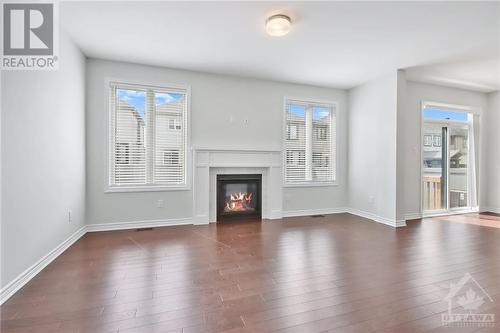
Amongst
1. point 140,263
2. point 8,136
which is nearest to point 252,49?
point 8,136

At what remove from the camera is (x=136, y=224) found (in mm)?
4121

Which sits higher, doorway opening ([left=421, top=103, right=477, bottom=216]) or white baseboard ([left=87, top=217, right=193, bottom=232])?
doorway opening ([left=421, top=103, right=477, bottom=216])

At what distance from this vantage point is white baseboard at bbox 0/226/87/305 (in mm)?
1967

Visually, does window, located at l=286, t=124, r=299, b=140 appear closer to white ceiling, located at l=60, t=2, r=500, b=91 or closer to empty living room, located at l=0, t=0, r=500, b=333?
empty living room, located at l=0, t=0, r=500, b=333

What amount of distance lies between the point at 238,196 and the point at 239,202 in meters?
0.12

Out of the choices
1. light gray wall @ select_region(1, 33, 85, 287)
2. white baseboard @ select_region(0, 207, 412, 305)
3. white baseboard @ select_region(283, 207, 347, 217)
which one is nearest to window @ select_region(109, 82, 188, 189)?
light gray wall @ select_region(1, 33, 85, 287)

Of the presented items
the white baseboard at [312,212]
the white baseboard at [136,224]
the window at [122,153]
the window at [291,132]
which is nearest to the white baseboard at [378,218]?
the white baseboard at [312,212]

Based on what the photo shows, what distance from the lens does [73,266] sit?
2600 millimetres

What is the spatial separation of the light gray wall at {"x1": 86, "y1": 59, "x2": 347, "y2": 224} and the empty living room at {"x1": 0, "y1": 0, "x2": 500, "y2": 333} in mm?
27

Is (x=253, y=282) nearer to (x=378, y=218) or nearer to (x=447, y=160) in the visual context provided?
(x=378, y=218)

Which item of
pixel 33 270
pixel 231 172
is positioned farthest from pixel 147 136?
pixel 33 270

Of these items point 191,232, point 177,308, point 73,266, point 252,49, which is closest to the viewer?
point 177,308

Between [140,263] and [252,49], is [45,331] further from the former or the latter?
[252,49]

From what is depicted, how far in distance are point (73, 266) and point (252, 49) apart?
3500 mm
